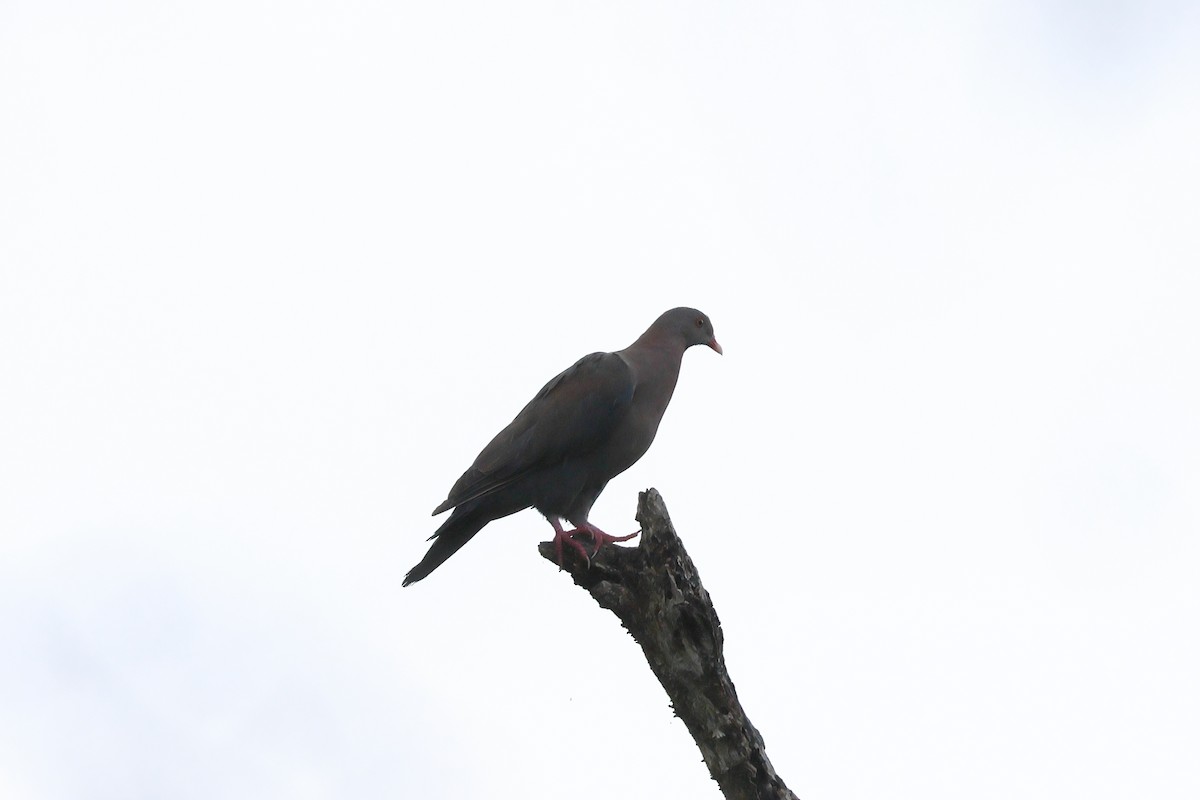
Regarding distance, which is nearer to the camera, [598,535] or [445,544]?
[598,535]

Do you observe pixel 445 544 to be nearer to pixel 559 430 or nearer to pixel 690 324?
pixel 559 430

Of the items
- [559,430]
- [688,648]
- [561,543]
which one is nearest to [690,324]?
[559,430]

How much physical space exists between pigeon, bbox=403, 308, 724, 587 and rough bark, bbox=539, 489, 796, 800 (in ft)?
4.79

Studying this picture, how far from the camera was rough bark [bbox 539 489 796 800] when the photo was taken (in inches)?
173

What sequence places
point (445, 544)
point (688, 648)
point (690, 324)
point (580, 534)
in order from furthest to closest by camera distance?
1. point (690, 324)
2. point (445, 544)
3. point (580, 534)
4. point (688, 648)

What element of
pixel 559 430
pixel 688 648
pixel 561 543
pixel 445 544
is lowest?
pixel 688 648

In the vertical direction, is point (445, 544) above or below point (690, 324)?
below

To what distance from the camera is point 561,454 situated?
6.40m

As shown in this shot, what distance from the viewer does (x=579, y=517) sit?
6.47 m

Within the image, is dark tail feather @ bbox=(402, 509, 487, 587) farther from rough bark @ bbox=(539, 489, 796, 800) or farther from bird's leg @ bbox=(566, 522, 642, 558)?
rough bark @ bbox=(539, 489, 796, 800)

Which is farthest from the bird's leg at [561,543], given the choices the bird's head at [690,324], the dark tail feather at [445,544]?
the bird's head at [690,324]

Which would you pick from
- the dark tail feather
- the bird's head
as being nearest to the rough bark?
the dark tail feather

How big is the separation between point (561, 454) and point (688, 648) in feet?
6.83

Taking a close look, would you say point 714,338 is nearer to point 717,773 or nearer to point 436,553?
point 436,553
